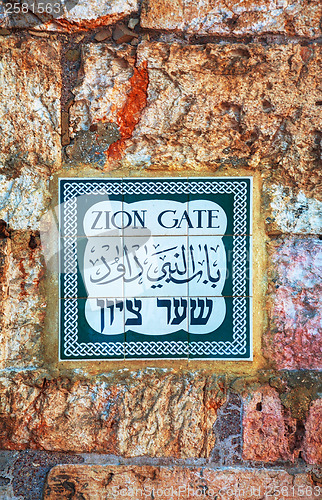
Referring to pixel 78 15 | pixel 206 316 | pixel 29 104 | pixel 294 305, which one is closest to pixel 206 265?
pixel 206 316

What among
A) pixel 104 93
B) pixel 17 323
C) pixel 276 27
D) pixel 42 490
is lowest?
pixel 42 490

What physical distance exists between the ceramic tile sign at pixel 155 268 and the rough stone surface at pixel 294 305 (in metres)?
0.13

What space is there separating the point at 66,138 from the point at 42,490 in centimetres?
176

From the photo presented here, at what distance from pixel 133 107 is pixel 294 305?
4.24 ft

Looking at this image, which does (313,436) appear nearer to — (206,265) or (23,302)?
(206,265)

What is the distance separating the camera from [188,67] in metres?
2.43

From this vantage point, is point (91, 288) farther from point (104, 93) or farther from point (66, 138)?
point (104, 93)

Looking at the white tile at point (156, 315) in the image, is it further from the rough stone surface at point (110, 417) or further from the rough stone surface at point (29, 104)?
the rough stone surface at point (29, 104)

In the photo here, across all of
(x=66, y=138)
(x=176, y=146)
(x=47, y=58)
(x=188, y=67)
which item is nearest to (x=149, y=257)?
(x=176, y=146)

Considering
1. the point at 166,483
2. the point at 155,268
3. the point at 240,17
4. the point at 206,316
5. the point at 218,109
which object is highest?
the point at 240,17

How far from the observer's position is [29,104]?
2.47 m

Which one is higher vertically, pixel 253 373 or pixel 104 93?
pixel 104 93

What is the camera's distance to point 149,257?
2516mm

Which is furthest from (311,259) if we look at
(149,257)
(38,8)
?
(38,8)
